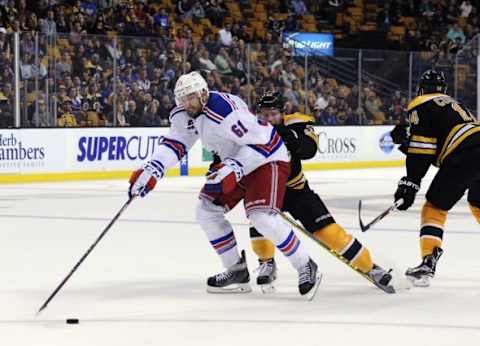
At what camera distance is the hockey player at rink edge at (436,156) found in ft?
20.2

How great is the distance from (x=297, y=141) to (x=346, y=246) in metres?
0.59

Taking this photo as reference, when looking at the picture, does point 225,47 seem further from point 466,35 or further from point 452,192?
point 452,192

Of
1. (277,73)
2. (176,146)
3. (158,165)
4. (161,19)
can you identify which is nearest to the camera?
(158,165)

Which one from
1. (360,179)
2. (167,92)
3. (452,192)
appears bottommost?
(360,179)

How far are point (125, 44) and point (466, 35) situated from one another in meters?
10.4

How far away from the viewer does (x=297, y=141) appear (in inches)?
234

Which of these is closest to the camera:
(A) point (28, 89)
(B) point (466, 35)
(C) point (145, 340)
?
(C) point (145, 340)

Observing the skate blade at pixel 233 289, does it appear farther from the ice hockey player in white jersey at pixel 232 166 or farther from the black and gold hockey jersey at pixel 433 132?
the black and gold hockey jersey at pixel 433 132

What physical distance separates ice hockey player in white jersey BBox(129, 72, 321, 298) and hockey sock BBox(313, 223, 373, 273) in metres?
0.27

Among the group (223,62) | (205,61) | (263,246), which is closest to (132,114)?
(205,61)

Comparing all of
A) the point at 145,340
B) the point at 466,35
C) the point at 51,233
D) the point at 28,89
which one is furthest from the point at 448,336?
the point at 466,35

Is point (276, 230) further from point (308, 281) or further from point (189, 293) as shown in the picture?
point (189, 293)

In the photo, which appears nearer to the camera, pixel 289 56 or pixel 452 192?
pixel 452 192

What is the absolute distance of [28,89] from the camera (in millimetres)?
14383
